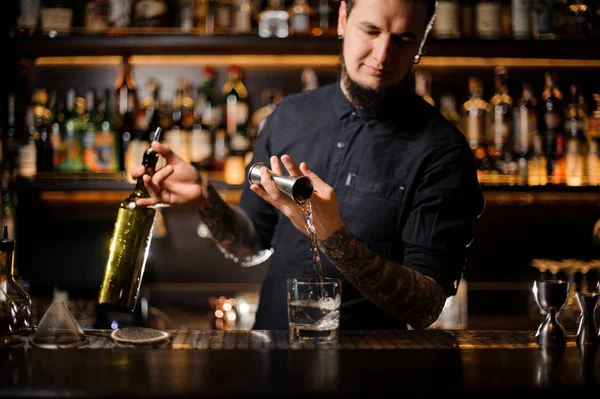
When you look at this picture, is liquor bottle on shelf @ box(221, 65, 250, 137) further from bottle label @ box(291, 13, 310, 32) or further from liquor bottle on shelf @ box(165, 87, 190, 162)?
bottle label @ box(291, 13, 310, 32)

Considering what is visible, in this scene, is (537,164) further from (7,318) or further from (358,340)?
(7,318)

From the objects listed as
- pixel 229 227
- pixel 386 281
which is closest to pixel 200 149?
pixel 229 227

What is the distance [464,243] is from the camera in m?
1.62

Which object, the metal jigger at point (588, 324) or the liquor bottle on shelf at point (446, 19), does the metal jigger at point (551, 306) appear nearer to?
the metal jigger at point (588, 324)

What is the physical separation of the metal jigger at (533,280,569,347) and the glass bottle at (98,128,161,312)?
27.5 inches

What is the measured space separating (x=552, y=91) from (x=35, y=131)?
2050 mm

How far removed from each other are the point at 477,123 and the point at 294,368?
2.04 metres

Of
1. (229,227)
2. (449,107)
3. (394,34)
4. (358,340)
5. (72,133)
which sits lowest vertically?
(358,340)

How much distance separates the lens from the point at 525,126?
2863mm

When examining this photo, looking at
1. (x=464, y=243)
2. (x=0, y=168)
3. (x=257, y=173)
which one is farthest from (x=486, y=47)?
(x=0, y=168)

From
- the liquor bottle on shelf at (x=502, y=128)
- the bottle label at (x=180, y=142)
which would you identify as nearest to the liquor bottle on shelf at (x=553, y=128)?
the liquor bottle on shelf at (x=502, y=128)

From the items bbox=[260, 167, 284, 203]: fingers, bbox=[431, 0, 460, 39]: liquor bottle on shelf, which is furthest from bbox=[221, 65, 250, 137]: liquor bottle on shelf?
bbox=[260, 167, 284, 203]: fingers

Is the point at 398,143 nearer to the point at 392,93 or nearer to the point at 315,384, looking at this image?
the point at 392,93

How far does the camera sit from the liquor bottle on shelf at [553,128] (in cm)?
278
